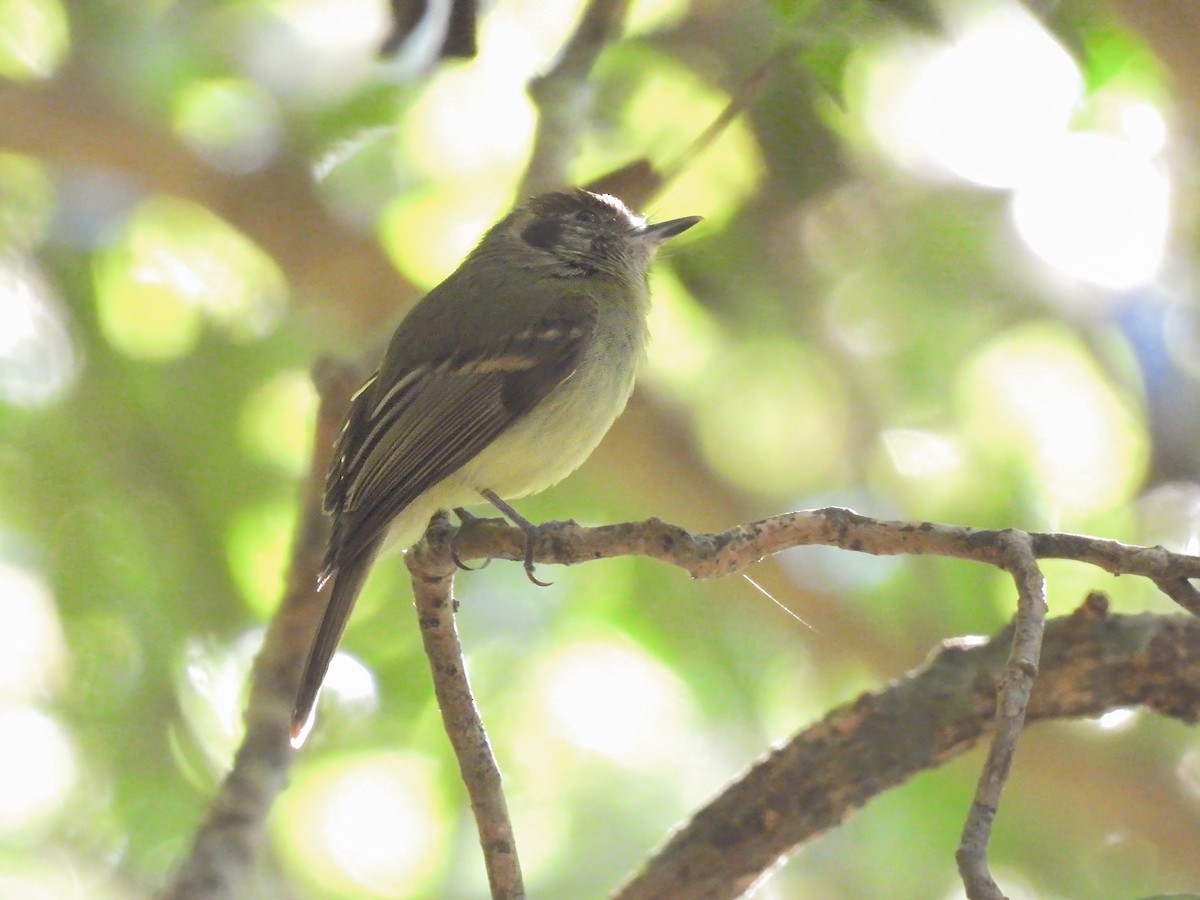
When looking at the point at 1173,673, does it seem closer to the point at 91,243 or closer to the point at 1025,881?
the point at 1025,881

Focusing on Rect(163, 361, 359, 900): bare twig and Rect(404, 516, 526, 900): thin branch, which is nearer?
Rect(404, 516, 526, 900): thin branch

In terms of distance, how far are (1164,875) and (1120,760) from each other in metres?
0.37

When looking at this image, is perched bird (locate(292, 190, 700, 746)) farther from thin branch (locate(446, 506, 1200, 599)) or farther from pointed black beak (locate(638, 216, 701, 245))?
thin branch (locate(446, 506, 1200, 599))

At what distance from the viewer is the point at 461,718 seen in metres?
3.06

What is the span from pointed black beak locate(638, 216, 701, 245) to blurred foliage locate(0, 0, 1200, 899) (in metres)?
0.21

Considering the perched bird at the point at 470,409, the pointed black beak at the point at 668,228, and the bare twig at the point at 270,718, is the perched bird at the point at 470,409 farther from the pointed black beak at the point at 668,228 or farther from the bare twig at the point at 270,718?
the pointed black beak at the point at 668,228

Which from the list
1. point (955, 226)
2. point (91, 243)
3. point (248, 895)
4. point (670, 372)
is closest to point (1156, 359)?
point (955, 226)

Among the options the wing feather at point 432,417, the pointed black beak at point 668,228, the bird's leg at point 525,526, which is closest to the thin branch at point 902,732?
the bird's leg at point 525,526

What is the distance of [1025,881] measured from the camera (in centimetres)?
491

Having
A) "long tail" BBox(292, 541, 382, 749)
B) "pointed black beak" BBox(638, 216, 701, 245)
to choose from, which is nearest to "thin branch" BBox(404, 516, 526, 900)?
"long tail" BBox(292, 541, 382, 749)

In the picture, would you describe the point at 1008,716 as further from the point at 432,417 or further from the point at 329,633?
the point at 432,417

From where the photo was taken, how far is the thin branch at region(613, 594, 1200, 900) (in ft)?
11.1

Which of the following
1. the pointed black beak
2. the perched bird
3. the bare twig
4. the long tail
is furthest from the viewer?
the pointed black beak

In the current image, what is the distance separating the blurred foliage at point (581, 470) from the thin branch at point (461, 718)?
2.00m
